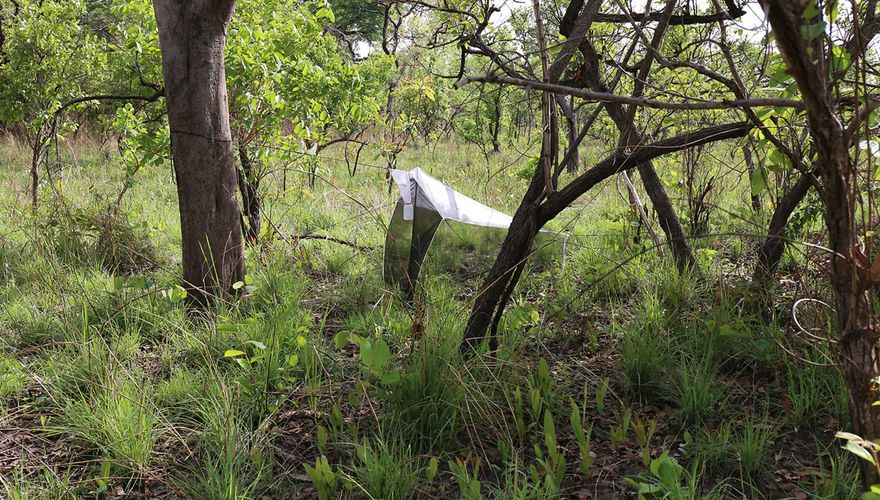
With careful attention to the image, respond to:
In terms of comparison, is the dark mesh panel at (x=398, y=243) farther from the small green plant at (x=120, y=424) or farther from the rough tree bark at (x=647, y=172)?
the small green plant at (x=120, y=424)

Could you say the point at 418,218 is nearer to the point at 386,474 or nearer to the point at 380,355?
the point at 380,355

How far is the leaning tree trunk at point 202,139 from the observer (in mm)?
3195

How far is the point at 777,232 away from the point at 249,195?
3463mm

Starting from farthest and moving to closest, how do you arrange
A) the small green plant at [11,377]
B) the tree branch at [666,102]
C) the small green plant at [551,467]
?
the small green plant at [11,377] → the small green plant at [551,467] → the tree branch at [666,102]

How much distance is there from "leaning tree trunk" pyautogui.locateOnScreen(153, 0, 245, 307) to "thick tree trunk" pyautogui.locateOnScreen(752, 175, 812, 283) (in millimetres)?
2770

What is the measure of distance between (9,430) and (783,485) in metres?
2.79

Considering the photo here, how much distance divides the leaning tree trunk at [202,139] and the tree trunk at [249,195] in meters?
0.97

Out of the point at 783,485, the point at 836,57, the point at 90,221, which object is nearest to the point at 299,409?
the point at 783,485

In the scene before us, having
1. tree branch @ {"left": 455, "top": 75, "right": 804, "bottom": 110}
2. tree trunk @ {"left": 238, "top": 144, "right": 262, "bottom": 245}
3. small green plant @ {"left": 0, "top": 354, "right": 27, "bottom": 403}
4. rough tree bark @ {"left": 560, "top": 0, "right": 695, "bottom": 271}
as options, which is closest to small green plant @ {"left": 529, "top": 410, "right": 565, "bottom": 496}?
tree branch @ {"left": 455, "top": 75, "right": 804, "bottom": 110}

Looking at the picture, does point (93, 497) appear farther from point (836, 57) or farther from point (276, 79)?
point (276, 79)

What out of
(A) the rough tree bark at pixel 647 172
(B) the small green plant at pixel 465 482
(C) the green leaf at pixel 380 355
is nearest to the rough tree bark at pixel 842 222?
(B) the small green plant at pixel 465 482

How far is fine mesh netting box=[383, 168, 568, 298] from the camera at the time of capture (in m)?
3.78

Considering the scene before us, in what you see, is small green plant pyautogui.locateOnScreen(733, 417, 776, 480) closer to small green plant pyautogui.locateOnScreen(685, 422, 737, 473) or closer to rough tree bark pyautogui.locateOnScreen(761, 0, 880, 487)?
small green plant pyautogui.locateOnScreen(685, 422, 737, 473)

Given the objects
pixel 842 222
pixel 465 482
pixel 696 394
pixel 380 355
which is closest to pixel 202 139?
pixel 380 355
